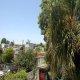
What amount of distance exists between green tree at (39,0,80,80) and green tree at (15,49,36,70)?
24955 mm

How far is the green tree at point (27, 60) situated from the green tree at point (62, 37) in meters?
25.0

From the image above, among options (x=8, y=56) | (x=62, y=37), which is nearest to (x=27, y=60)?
(x=8, y=56)

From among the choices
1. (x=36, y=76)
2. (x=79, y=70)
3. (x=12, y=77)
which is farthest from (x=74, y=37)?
(x=12, y=77)

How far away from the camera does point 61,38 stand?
16.7m

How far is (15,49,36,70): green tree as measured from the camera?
42.4m

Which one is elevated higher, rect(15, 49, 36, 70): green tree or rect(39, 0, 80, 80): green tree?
rect(39, 0, 80, 80): green tree

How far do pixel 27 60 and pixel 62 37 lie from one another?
1043 inches

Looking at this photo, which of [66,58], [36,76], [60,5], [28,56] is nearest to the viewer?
[66,58]

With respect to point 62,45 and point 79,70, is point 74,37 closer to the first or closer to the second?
point 62,45

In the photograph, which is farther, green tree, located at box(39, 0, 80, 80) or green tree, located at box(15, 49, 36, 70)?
green tree, located at box(15, 49, 36, 70)

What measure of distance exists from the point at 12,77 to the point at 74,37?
1627 cm

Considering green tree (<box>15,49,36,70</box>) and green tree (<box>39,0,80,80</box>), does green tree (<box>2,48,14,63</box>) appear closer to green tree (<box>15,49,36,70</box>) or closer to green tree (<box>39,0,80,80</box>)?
green tree (<box>15,49,36,70</box>)

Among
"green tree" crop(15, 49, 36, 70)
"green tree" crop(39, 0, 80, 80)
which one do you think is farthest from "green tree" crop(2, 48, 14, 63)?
"green tree" crop(39, 0, 80, 80)

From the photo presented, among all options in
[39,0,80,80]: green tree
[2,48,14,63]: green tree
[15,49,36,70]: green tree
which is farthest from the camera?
[2,48,14,63]: green tree
